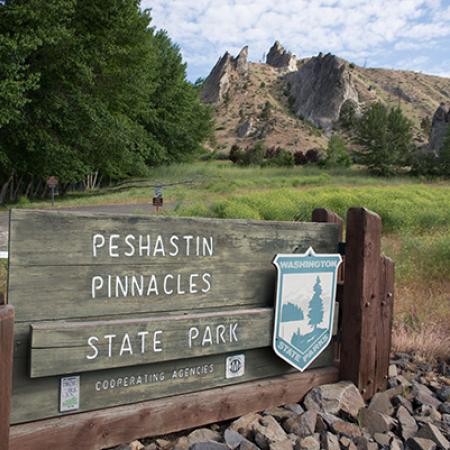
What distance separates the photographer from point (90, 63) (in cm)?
2716

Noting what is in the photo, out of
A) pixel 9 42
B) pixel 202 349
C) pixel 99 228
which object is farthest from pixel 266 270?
pixel 9 42

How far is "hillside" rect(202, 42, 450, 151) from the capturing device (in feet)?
367

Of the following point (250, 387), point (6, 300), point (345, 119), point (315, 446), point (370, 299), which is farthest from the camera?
point (345, 119)

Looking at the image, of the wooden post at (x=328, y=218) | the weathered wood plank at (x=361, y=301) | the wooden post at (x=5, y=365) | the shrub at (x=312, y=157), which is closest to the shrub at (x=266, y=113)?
the shrub at (x=312, y=157)

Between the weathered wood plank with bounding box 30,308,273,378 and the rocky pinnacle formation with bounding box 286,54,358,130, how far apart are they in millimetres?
121161

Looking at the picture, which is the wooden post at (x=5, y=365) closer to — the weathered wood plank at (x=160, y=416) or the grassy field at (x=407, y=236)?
the weathered wood plank at (x=160, y=416)

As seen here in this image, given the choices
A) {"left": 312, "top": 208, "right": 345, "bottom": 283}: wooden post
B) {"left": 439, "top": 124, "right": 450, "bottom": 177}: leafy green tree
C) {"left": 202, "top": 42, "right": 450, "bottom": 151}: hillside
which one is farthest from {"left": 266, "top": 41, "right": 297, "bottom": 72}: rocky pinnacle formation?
{"left": 312, "top": 208, "right": 345, "bottom": 283}: wooden post

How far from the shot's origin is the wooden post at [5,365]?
6.87 ft

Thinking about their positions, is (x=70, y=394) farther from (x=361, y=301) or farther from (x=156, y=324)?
(x=361, y=301)

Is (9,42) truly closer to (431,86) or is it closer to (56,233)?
(56,233)

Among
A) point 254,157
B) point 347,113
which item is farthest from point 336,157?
point 347,113

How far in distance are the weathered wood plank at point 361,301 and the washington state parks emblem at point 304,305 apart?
142 millimetres

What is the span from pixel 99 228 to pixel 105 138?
26.3 meters

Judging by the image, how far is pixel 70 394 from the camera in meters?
2.42
